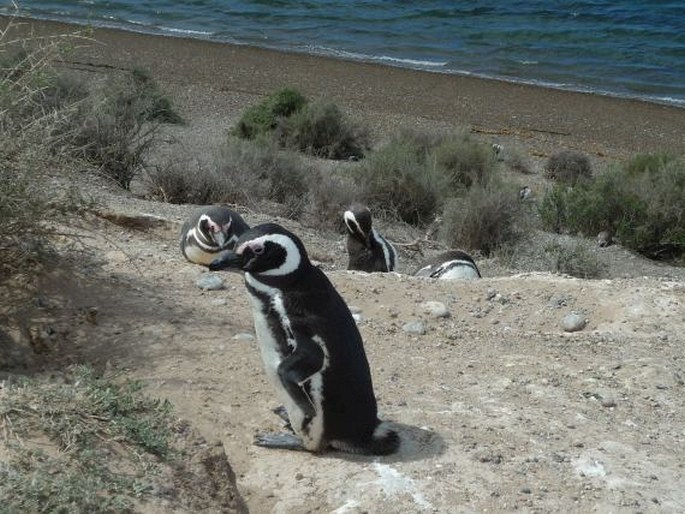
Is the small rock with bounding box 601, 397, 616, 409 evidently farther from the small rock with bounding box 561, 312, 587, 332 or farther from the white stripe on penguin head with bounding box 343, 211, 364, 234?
the white stripe on penguin head with bounding box 343, 211, 364, 234

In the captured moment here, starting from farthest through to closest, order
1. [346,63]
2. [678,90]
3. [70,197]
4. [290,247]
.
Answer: [346,63] < [678,90] < [70,197] < [290,247]

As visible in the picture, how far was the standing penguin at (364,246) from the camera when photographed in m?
9.25

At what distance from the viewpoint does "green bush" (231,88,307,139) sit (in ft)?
50.7

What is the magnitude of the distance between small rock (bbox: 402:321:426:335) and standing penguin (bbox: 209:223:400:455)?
63.7 inches

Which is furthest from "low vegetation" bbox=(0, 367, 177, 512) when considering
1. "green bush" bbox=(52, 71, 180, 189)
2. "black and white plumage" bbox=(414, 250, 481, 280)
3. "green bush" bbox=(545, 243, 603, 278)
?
"green bush" bbox=(545, 243, 603, 278)

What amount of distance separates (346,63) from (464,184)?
9.26 m

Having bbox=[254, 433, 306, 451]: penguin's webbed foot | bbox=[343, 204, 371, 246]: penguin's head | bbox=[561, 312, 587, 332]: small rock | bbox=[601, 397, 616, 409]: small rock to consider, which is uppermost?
bbox=[254, 433, 306, 451]: penguin's webbed foot

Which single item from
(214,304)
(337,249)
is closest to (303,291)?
(214,304)

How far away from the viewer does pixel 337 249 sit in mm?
10211

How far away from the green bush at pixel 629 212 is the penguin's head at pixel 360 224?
3.55 metres

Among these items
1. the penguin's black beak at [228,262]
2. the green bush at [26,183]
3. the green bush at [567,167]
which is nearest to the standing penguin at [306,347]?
the penguin's black beak at [228,262]

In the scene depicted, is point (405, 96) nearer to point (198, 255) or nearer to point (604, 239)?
point (604, 239)

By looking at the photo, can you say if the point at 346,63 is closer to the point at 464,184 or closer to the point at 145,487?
the point at 464,184

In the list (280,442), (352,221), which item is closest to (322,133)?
(352,221)
